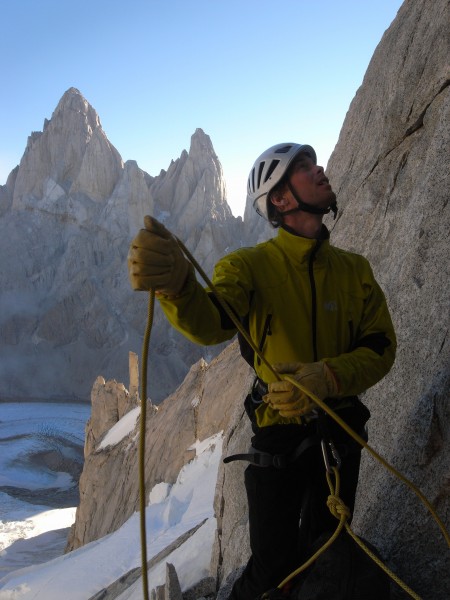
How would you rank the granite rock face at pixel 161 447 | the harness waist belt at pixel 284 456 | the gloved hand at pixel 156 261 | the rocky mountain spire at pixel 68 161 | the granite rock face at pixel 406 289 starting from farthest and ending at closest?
the rocky mountain spire at pixel 68 161, the granite rock face at pixel 161 447, the granite rock face at pixel 406 289, the harness waist belt at pixel 284 456, the gloved hand at pixel 156 261

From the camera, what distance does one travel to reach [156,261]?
7.18ft

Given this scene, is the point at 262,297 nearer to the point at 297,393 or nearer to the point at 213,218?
the point at 297,393

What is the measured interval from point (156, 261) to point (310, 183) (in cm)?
118

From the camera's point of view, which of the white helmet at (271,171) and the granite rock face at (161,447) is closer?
the white helmet at (271,171)

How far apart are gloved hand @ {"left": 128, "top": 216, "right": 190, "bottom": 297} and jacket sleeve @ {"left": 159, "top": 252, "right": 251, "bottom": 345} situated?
0.10 metres

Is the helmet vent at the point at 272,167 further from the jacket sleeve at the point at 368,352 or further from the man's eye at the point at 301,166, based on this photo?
the jacket sleeve at the point at 368,352

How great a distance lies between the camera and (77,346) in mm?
64188

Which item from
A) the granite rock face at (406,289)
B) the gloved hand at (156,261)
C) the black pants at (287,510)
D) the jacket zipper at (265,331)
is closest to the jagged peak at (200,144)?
the granite rock face at (406,289)

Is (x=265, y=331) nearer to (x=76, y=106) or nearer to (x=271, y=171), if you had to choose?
(x=271, y=171)

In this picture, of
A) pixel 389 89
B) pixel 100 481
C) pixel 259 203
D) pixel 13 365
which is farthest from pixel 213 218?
pixel 259 203

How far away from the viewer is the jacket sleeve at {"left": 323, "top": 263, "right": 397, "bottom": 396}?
2604mm

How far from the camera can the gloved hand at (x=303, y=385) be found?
250 cm

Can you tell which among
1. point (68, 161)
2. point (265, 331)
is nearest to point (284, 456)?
point (265, 331)

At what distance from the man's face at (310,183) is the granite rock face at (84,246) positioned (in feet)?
190
